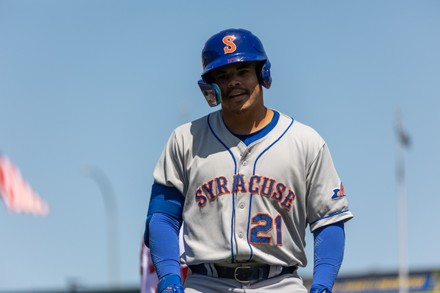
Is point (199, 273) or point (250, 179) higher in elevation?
point (250, 179)

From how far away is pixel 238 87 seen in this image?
290 inches

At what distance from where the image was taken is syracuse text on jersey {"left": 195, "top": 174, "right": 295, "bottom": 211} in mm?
7285

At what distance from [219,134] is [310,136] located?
20.0 inches

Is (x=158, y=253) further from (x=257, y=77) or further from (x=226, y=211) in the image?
(x=257, y=77)

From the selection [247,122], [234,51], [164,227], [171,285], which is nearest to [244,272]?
[171,285]

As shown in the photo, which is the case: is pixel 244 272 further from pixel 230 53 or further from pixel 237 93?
pixel 230 53

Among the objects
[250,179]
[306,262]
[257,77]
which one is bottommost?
[306,262]

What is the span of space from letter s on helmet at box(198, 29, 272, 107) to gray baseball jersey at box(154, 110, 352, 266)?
279 mm

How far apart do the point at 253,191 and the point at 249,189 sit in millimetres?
27

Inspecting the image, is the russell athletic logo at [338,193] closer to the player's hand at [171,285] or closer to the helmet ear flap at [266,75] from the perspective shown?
the helmet ear flap at [266,75]

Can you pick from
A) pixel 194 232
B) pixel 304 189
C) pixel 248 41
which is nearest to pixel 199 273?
pixel 194 232

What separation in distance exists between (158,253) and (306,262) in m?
0.83

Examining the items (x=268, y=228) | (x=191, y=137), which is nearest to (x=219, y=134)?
(x=191, y=137)

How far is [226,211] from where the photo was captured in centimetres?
729
